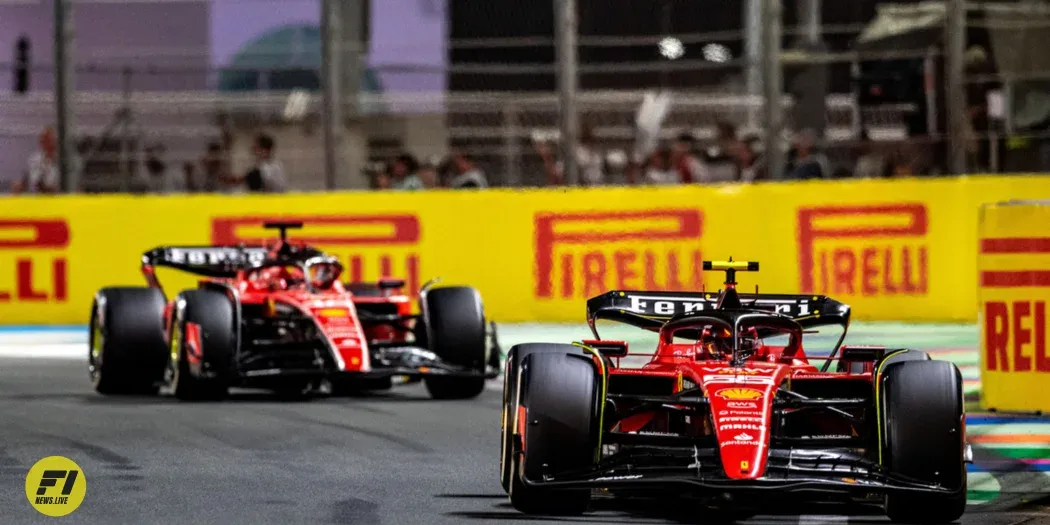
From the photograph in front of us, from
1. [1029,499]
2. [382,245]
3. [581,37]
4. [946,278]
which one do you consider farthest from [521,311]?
[1029,499]

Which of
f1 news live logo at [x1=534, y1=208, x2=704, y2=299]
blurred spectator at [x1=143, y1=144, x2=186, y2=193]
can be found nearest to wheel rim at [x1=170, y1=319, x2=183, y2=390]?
blurred spectator at [x1=143, y1=144, x2=186, y2=193]

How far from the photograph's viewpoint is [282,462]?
9203 mm

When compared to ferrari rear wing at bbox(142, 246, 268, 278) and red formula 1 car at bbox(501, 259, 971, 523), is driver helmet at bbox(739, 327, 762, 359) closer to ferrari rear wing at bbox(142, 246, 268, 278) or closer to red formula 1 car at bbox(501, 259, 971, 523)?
red formula 1 car at bbox(501, 259, 971, 523)

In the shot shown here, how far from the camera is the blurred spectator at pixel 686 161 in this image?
18797 millimetres

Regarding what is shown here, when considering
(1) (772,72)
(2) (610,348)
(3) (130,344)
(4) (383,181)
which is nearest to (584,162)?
(4) (383,181)

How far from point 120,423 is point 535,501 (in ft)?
14.3

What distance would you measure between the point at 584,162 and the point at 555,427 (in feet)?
40.9

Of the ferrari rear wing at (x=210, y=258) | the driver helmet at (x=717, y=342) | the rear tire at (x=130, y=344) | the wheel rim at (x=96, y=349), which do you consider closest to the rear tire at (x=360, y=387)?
the ferrari rear wing at (x=210, y=258)

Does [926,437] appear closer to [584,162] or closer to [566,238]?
[566,238]

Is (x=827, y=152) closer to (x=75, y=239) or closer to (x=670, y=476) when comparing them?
(x=75, y=239)

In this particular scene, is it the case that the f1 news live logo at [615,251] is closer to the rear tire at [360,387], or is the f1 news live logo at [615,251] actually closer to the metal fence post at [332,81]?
the metal fence post at [332,81]

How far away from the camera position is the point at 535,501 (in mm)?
7277

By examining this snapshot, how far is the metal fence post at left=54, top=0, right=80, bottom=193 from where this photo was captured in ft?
61.1

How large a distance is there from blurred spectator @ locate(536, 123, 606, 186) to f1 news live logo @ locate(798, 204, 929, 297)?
2.33 meters
